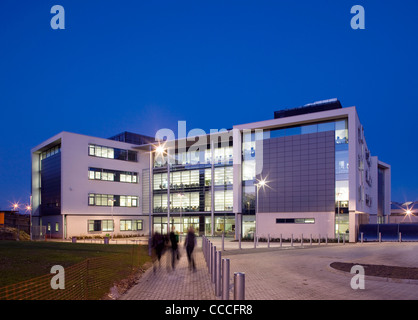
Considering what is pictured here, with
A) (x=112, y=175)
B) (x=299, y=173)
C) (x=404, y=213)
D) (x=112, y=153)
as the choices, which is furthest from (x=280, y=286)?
(x=404, y=213)

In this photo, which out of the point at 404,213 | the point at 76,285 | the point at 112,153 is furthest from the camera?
the point at 404,213

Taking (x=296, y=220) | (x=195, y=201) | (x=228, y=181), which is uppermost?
(x=228, y=181)

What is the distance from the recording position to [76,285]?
353 inches

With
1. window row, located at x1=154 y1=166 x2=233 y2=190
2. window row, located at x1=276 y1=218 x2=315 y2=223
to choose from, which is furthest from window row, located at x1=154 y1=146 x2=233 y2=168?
window row, located at x1=276 y1=218 x2=315 y2=223

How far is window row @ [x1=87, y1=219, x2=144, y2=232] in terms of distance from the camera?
5006 centimetres

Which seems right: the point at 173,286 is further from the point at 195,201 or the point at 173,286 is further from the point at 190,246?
the point at 195,201

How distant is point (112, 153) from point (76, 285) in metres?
47.0

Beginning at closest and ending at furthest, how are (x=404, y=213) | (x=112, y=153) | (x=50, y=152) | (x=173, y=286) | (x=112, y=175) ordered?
(x=173, y=286) → (x=112, y=175) → (x=50, y=152) → (x=112, y=153) → (x=404, y=213)

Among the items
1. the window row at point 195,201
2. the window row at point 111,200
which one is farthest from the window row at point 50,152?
the window row at point 195,201

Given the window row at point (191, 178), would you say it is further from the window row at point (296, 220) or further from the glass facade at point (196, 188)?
the window row at point (296, 220)

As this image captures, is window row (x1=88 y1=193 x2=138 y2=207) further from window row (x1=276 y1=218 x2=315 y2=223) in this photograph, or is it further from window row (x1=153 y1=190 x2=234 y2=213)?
window row (x1=276 y1=218 x2=315 y2=223)

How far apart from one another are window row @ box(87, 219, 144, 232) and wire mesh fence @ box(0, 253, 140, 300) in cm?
3901

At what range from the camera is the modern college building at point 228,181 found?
3812 cm

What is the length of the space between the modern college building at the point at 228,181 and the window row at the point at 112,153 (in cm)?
16
